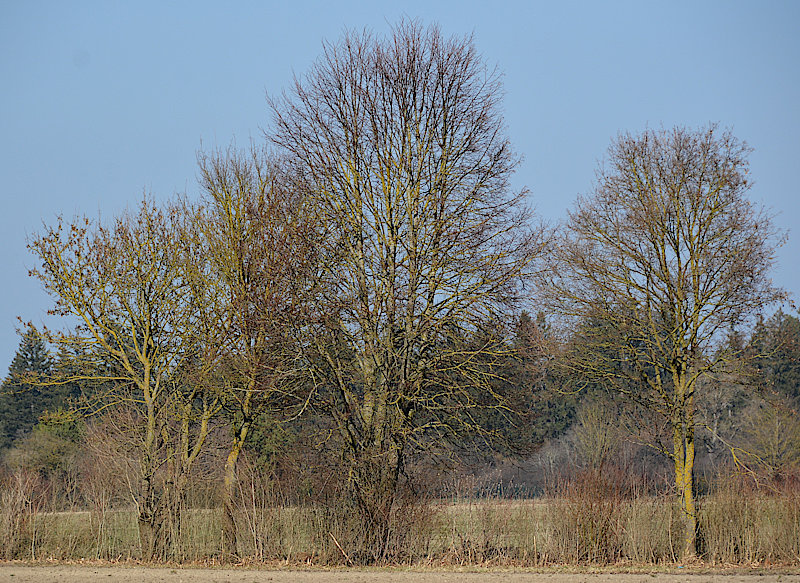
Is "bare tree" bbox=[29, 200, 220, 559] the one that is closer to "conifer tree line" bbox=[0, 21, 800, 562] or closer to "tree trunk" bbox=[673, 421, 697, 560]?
"conifer tree line" bbox=[0, 21, 800, 562]

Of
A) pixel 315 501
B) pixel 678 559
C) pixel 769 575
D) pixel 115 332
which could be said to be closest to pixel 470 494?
pixel 315 501

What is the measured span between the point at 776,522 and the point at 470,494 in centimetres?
563

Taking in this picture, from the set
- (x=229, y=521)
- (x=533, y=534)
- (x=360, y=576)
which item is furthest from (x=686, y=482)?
(x=229, y=521)

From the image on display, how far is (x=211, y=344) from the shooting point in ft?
57.7

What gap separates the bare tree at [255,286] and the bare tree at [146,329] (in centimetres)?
66

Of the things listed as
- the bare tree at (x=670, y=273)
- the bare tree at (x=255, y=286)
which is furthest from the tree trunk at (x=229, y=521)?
the bare tree at (x=670, y=273)

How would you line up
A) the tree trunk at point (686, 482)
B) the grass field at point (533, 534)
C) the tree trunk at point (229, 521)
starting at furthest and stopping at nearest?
1. the tree trunk at point (229, 521)
2. the tree trunk at point (686, 482)
3. the grass field at point (533, 534)

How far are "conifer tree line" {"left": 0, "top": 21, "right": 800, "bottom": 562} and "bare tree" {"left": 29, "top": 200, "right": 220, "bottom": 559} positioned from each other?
2.0 inches

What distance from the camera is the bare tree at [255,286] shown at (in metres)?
15.7

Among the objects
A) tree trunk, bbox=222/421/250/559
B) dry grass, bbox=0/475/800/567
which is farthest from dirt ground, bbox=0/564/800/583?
tree trunk, bbox=222/421/250/559

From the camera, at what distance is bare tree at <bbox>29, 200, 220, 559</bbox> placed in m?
16.6

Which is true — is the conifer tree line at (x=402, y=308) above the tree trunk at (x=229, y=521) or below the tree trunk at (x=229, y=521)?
above

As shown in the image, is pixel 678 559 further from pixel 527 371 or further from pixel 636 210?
pixel 636 210

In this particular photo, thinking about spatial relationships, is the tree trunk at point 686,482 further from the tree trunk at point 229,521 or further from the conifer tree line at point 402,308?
the tree trunk at point 229,521
